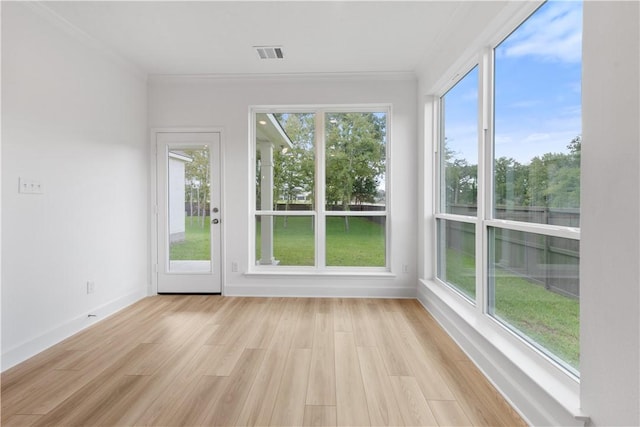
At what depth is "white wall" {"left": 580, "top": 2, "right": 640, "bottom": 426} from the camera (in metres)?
1.18

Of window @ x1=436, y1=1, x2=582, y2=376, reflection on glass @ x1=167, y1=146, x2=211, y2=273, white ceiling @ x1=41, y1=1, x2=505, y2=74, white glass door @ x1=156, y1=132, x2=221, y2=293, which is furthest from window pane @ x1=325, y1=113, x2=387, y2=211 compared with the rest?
reflection on glass @ x1=167, y1=146, x2=211, y2=273

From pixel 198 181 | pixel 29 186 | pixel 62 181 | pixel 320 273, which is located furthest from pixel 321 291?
pixel 29 186

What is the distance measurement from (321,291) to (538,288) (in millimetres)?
2524

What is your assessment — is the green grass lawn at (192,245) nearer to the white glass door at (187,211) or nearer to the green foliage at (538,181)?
the white glass door at (187,211)

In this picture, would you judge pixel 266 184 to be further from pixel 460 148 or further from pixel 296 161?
pixel 460 148

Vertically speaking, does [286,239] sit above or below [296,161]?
below

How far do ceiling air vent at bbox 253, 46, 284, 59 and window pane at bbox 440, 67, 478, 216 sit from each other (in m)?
1.85

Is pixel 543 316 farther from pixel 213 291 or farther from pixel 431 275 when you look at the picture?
pixel 213 291

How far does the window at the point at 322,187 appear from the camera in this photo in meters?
4.09

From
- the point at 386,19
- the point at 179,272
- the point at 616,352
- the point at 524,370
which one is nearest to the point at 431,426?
the point at 524,370

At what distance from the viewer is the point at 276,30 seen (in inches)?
113

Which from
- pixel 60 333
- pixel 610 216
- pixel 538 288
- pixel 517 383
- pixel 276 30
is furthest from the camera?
pixel 276 30

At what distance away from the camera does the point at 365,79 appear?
3.90 meters

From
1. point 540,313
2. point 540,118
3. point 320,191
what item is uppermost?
point 540,118
